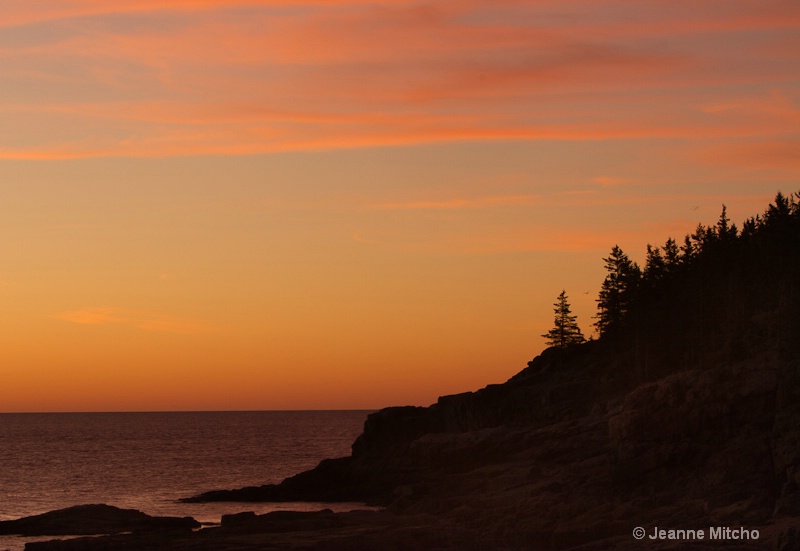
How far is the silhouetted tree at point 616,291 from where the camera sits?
104562 mm

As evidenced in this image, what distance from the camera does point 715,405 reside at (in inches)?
2475

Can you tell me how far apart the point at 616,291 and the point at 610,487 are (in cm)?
4801

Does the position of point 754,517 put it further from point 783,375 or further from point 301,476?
point 301,476

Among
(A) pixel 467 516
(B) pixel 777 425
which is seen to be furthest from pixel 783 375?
(A) pixel 467 516

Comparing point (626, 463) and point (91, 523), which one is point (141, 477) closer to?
point (91, 523)

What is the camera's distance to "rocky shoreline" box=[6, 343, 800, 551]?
5419 cm

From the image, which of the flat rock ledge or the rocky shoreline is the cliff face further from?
the flat rock ledge

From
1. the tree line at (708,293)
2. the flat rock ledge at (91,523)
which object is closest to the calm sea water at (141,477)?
the flat rock ledge at (91,523)

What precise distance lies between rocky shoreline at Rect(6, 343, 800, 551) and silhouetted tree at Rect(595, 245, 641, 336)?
22.6 m

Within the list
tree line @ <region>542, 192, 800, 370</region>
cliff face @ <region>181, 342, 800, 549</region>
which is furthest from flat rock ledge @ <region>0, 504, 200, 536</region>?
tree line @ <region>542, 192, 800, 370</region>

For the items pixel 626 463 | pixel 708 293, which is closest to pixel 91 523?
pixel 626 463

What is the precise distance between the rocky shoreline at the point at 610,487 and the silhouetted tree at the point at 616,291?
22637mm

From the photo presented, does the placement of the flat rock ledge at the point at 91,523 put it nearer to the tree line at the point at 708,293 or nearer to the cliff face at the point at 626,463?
the cliff face at the point at 626,463

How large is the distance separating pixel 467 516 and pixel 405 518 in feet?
13.2
